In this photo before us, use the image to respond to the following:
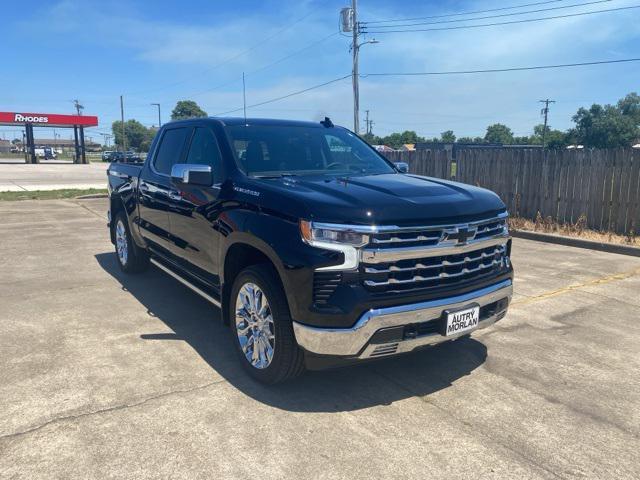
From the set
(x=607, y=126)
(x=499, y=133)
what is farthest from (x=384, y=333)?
(x=499, y=133)

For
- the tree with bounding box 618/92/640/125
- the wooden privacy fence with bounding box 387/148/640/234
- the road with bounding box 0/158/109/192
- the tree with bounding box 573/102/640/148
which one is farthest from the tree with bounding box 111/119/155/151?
the wooden privacy fence with bounding box 387/148/640/234

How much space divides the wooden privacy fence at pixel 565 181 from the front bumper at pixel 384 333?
7.78 metres

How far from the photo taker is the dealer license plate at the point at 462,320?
10.8 feet

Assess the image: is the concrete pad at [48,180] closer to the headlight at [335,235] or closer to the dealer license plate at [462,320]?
the headlight at [335,235]

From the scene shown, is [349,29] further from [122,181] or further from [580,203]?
[122,181]

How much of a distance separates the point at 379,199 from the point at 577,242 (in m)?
7.31

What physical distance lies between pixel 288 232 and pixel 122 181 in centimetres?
404

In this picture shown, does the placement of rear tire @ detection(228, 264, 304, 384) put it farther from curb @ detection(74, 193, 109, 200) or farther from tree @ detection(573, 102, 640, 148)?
tree @ detection(573, 102, 640, 148)

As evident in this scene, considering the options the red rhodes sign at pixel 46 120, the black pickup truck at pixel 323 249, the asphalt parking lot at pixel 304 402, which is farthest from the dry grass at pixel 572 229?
the red rhodes sign at pixel 46 120

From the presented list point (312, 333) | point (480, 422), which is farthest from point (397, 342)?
point (480, 422)

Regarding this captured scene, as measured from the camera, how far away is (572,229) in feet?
33.1

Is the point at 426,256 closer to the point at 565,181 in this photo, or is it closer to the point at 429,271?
the point at 429,271

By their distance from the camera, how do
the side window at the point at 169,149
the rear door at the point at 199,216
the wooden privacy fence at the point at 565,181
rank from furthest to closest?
the wooden privacy fence at the point at 565,181 < the side window at the point at 169,149 < the rear door at the point at 199,216

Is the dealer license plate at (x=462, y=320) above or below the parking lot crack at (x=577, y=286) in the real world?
above
